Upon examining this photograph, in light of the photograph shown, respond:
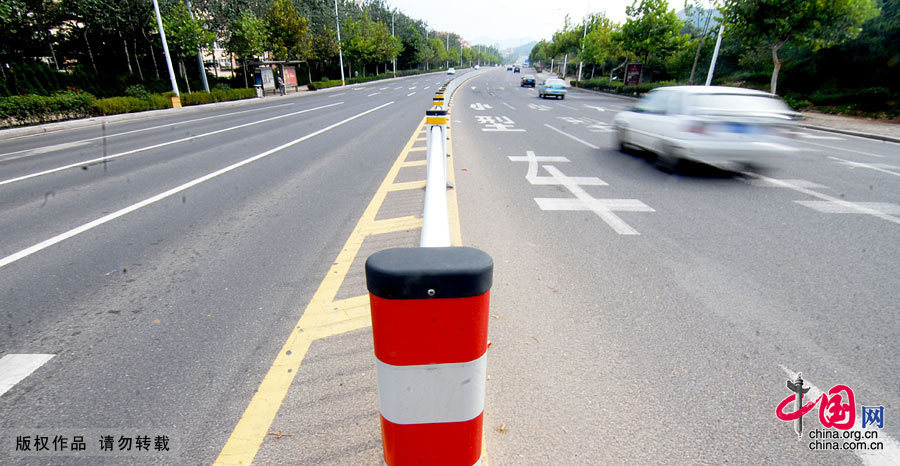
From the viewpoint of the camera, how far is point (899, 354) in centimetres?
272

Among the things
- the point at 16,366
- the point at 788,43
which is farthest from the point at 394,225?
the point at 788,43

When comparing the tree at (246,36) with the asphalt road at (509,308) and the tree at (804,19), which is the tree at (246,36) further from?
the tree at (804,19)

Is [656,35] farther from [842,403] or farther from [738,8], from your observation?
[842,403]

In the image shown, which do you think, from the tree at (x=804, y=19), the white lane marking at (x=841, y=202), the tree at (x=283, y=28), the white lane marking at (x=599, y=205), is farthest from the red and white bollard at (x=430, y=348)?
the tree at (x=283, y=28)

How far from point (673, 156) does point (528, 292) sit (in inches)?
221

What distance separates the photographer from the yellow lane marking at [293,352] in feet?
6.68

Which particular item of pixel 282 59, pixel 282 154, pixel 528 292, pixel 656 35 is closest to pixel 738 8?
pixel 656 35

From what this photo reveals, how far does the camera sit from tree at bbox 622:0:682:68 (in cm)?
3225

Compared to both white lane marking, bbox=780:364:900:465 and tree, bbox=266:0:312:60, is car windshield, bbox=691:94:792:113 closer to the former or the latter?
Answer: white lane marking, bbox=780:364:900:465

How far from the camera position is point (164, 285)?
12.0ft

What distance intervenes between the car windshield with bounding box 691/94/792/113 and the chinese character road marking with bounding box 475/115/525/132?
7.23 meters

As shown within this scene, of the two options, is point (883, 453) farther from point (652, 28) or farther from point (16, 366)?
point (652, 28)

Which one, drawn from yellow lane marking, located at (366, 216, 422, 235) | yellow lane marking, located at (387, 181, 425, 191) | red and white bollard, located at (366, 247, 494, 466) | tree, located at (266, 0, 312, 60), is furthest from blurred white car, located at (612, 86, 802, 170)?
tree, located at (266, 0, 312, 60)

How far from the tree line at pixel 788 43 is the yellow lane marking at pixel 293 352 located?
2425cm
